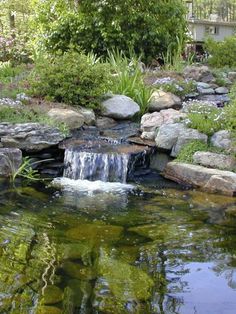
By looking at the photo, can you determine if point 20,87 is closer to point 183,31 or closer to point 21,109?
point 21,109

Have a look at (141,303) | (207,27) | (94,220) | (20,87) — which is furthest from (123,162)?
(207,27)

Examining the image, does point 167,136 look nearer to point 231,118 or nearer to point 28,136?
point 231,118

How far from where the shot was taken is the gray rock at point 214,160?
800cm

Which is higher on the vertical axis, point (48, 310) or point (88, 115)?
point (48, 310)

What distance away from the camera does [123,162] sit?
8.12 meters

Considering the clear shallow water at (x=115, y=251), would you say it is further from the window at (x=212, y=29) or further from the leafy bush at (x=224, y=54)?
the window at (x=212, y=29)

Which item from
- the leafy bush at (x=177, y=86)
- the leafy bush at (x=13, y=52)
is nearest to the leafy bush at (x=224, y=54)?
the leafy bush at (x=177, y=86)

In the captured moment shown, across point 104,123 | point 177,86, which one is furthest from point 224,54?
point 104,123

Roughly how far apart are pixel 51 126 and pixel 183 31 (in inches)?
332

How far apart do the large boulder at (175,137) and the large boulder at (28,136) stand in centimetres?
175

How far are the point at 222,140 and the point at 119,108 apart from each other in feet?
8.10

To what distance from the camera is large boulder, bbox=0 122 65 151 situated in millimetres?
8195

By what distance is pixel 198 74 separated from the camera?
42.8 ft

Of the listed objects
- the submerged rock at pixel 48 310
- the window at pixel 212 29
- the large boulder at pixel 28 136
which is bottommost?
the window at pixel 212 29
